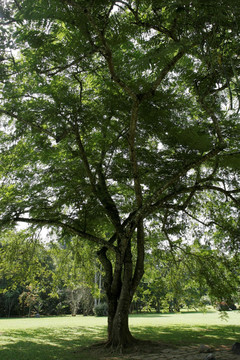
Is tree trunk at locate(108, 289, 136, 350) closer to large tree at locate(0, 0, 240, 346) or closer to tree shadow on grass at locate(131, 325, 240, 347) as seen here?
large tree at locate(0, 0, 240, 346)

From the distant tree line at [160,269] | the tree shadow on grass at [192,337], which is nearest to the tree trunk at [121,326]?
the tree shadow on grass at [192,337]

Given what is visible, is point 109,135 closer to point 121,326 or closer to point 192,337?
point 121,326

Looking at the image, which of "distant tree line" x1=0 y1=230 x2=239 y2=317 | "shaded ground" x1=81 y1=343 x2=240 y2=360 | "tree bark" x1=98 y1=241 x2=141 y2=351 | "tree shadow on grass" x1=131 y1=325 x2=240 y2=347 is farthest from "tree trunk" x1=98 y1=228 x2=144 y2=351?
"distant tree line" x1=0 y1=230 x2=239 y2=317

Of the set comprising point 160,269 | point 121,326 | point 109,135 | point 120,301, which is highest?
point 109,135

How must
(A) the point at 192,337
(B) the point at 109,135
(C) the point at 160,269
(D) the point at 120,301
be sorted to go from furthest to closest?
(C) the point at 160,269 < (A) the point at 192,337 < (B) the point at 109,135 < (D) the point at 120,301

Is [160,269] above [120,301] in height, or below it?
above

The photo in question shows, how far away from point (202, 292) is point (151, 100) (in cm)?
760

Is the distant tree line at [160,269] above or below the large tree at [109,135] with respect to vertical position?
below

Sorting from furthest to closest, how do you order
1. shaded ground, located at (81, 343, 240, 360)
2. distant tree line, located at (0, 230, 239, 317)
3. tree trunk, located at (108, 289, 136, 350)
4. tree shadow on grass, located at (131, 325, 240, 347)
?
distant tree line, located at (0, 230, 239, 317) < tree shadow on grass, located at (131, 325, 240, 347) < tree trunk, located at (108, 289, 136, 350) < shaded ground, located at (81, 343, 240, 360)

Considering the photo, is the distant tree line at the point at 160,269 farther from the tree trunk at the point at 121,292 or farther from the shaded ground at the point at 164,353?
the tree trunk at the point at 121,292

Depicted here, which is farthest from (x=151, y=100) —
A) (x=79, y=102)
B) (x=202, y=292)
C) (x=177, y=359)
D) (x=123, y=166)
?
(x=202, y=292)

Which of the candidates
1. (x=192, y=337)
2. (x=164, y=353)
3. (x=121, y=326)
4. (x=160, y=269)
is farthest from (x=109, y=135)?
(x=192, y=337)

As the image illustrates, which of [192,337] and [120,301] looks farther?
[192,337]

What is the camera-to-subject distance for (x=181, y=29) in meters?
3.90
